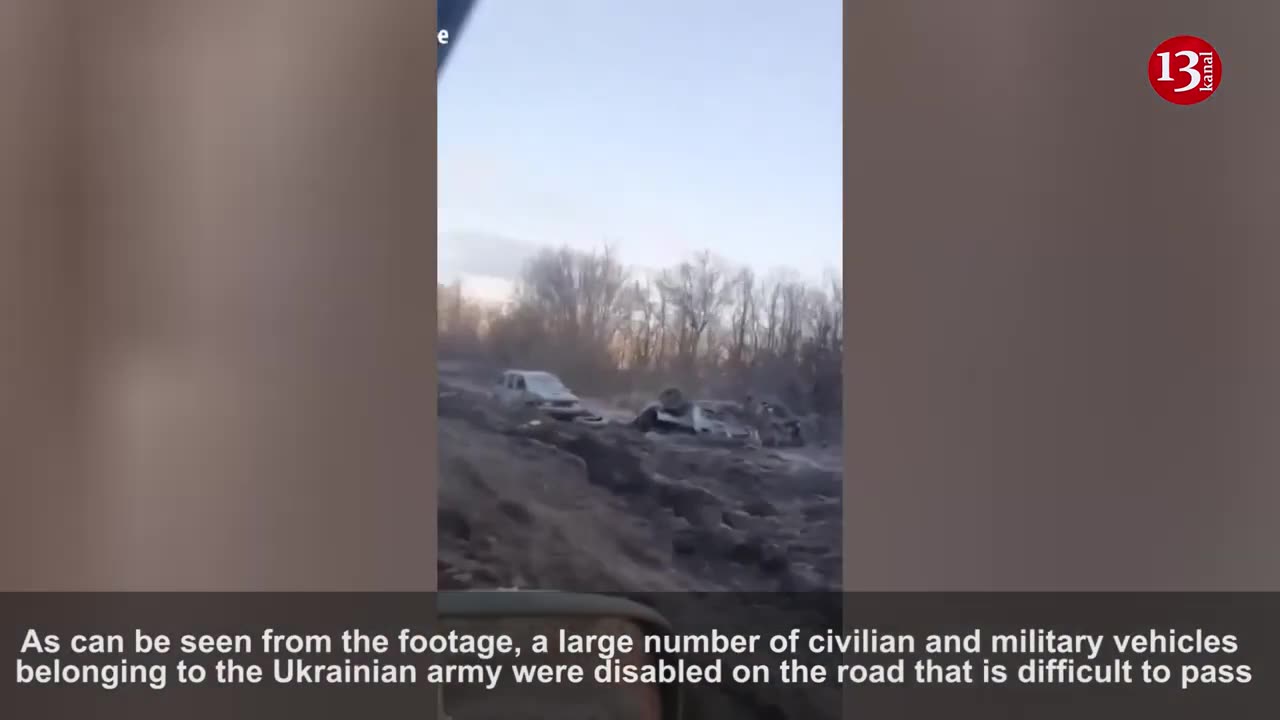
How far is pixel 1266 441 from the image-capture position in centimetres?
112

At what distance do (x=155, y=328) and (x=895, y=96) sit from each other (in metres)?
1.04

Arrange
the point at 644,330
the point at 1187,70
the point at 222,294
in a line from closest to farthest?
the point at 222,294
the point at 1187,70
the point at 644,330

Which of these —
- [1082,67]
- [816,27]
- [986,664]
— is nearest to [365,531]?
[986,664]

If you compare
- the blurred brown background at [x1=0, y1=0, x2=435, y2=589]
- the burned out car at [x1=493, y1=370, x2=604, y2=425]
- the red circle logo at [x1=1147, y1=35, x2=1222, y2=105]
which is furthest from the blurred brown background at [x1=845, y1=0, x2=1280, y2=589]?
the burned out car at [x1=493, y1=370, x2=604, y2=425]

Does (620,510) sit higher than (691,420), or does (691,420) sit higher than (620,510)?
(691,420)

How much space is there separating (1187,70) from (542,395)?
4.35 ft

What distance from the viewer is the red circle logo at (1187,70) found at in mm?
1138

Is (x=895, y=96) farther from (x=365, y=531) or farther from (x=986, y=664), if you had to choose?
(x=365, y=531)

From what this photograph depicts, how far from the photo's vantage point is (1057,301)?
1.15 metres

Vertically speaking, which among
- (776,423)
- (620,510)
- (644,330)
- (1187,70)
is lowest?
(620,510)

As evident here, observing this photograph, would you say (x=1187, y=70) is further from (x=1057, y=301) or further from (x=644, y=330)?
(x=644, y=330)

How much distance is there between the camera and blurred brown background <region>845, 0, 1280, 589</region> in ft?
3.70

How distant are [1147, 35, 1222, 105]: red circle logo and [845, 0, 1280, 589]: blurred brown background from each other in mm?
14

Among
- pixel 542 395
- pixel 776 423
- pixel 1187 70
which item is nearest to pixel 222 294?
pixel 542 395
